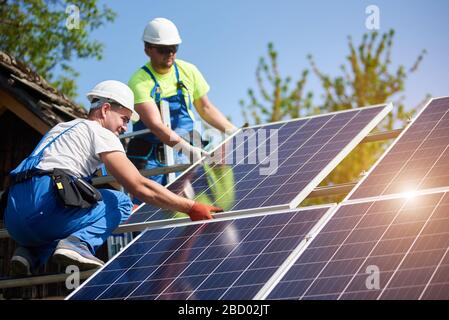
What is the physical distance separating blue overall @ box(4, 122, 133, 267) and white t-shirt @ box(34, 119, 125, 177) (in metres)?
0.09

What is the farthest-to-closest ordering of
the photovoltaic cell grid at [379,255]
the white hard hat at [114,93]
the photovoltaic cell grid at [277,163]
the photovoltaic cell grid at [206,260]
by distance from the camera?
the photovoltaic cell grid at [277,163], the white hard hat at [114,93], the photovoltaic cell grid at [206,260], the photovoltaic cell grid at [379,255]

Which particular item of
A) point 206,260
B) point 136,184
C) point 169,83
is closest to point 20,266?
point 136,184

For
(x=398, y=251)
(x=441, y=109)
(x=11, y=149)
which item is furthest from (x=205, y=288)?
(x=11, y=149)

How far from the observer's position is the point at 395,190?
24.0 ft

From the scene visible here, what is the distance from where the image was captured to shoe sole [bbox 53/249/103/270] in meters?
7.36

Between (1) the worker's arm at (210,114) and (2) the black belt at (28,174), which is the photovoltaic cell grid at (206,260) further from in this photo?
(1) the worker's arm at (210,114)

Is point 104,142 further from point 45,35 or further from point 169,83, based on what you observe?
point 45,35

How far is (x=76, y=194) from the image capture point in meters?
7.55

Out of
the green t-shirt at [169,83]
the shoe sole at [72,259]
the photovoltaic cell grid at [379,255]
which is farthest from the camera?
the green t-shirt at [169,83]

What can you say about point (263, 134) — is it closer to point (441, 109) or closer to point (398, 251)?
point (441, 109)

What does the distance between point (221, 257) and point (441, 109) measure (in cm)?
338

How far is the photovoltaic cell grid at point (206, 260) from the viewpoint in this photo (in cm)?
653

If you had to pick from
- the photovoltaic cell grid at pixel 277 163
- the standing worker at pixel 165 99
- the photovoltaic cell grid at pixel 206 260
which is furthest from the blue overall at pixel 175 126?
the photovoltaic cell grid at pixel 206 260

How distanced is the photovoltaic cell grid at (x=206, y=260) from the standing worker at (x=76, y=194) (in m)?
0.30
